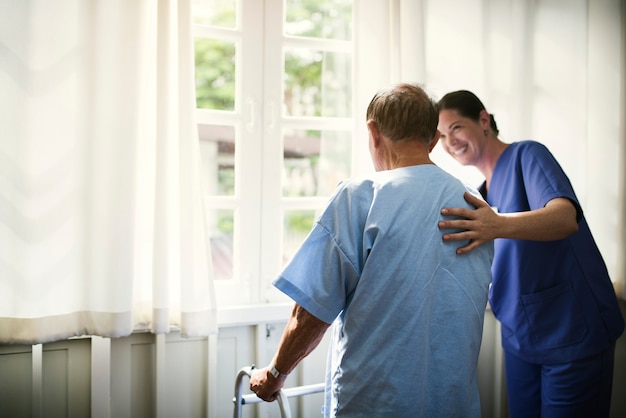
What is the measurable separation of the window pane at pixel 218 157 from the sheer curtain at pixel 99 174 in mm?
242

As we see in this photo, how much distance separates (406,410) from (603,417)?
930 millimetres

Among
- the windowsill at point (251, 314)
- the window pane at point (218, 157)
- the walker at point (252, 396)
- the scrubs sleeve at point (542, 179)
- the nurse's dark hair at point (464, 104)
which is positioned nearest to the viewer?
the walker at point (252, 396)

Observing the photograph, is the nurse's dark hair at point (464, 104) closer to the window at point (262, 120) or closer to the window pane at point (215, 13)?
the window at point (262, 120)

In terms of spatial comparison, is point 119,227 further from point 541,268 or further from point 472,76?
point 472,76

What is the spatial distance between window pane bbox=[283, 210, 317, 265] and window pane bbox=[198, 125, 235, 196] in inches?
9.6

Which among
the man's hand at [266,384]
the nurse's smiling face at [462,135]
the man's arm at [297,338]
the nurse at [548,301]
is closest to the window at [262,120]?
the nurse's smiling face at [462,135]

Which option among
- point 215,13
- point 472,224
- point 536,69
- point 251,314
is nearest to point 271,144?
point 215,13

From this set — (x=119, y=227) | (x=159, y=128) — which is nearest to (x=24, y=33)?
(x=159, y=128)

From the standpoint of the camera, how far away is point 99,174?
153 centimetres

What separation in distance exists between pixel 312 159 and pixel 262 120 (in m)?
0.25

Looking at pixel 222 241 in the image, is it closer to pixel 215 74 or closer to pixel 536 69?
pixel 215 74

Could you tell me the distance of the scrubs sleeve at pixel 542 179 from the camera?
1.40 metres

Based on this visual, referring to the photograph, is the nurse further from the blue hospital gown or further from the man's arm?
the man's arm

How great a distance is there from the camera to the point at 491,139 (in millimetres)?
1717
